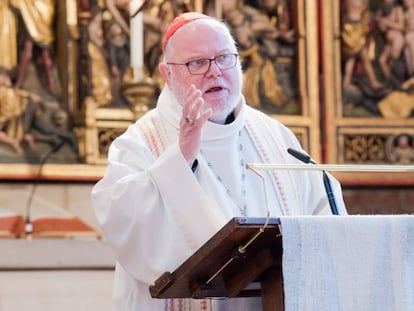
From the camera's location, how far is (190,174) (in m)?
3.24

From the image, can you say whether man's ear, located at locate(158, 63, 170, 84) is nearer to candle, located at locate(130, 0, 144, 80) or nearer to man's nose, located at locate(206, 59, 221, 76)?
man's nose, located at locate(206, 59, 221, 76)

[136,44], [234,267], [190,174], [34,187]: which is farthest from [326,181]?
[34,187]

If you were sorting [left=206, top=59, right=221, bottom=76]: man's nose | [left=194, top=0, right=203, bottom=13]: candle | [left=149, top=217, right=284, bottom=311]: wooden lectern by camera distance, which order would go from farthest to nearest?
[left=194, top=0, right=203, bottom=13]: candle → [left=206, top=59, right=221, bottom=76]: man's nose → [left=149, top=217, right=284, bottom=311]: wooden lectern

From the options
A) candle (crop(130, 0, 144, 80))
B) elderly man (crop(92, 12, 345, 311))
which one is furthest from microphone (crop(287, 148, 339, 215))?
candle (crop(130, 0, 144, 80))

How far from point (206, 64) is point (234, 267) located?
2.29 ft

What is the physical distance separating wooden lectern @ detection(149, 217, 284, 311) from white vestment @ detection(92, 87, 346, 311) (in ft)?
0.82

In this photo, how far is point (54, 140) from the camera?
25.6 feet

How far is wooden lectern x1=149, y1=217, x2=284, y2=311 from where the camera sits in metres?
2.71

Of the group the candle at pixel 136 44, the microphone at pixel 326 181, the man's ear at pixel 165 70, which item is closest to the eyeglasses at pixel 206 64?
the man's ear at pixel 165 70

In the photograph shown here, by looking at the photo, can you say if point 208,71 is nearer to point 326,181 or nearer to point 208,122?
point 208,122

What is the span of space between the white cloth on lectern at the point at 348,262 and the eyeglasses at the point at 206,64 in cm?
76

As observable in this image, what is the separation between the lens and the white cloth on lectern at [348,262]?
8.90 feet

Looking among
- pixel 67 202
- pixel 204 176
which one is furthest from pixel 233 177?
pixel 67 202

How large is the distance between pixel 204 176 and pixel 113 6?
4.71m
